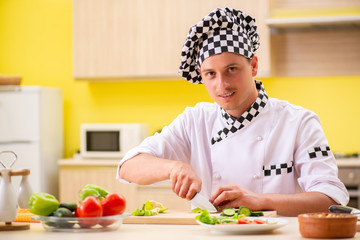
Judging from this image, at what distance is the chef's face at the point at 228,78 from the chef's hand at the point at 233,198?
35cm

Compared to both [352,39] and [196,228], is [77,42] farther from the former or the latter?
[196,228]

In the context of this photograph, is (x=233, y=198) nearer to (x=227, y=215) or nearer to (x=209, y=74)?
(x=227, y=215)

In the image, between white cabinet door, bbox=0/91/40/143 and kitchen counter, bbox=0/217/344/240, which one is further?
white cabinet door, bbox=0/91/40/143

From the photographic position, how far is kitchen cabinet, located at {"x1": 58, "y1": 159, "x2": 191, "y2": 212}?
4336mm

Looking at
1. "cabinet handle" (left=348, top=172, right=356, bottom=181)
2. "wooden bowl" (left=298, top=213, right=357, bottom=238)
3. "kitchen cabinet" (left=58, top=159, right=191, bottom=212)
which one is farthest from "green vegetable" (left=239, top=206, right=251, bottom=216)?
"kitchen cabinet" (left=58, top=159, right=191, bottom=212)

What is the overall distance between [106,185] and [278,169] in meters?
2.49

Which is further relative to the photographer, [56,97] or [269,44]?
[56,97]

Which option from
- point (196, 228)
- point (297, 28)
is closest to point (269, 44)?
point (297, 28)

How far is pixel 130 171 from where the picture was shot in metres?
2.34

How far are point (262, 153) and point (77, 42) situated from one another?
9.33ft

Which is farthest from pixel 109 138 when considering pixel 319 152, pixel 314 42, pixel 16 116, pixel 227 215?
pixel 227 215

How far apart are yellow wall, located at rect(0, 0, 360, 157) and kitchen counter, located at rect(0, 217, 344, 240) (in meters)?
2.97

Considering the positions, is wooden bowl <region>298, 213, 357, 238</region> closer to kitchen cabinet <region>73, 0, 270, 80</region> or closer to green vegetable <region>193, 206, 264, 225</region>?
green vegetable <region>193, 206, 264, 225</region>

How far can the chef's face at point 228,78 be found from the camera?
6.95ft
